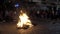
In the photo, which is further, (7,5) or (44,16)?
(7,5)

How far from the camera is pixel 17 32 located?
20.8m

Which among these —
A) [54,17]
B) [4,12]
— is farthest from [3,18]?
[54,17]

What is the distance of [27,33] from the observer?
2008cm

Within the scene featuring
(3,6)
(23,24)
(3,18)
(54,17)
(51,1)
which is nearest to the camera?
(23,24)

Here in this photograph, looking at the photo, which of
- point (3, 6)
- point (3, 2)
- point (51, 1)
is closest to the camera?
point (3, 6)

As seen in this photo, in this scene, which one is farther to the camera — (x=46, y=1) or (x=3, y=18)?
(x=46, y=1)

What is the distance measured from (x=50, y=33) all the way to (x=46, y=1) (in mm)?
28493

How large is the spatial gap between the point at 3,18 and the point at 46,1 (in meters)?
17.9

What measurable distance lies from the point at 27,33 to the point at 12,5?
2432cm

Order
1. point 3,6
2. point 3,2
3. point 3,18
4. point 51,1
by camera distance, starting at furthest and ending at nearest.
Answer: point 51,1
point 3,2
point 3,6
point 3,18

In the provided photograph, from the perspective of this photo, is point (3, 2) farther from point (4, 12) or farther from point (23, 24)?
point (23, 24)

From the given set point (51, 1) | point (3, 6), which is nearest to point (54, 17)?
point (3, 6)

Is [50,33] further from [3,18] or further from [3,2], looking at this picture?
[3,2]

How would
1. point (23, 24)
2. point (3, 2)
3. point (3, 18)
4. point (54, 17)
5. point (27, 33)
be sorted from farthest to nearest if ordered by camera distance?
point (3, 2), point (54, 17), point (3, 18), point (23, 24), point (27, 33)
